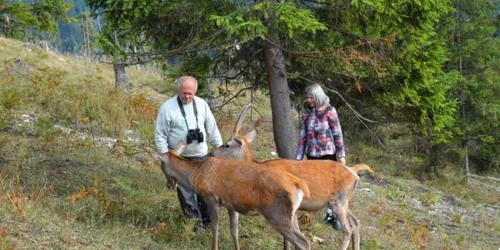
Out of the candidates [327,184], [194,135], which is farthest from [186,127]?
[327,184]

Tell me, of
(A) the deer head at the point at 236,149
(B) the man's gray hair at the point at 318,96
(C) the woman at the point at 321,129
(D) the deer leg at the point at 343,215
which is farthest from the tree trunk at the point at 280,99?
(D) the deer leg at the point at 343,215

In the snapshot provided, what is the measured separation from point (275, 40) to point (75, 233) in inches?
166

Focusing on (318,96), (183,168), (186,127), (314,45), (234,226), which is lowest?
(234,226)

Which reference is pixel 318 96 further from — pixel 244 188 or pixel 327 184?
pixel 244 188

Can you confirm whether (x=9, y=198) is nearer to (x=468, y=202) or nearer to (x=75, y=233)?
(x=75, y=233)

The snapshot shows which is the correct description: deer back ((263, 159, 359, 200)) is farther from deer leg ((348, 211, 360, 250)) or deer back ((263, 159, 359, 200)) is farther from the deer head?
the deer head

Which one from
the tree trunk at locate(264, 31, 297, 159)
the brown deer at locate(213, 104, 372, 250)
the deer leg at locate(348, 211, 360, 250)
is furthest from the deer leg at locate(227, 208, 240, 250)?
the tree trunk at locate(264, 31, 297, 159)

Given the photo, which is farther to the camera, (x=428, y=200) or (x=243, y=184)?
(x=428, y=200)

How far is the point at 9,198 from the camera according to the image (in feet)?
20.9

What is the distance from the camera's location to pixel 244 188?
6449mm

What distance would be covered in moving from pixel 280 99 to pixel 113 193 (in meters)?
2.85

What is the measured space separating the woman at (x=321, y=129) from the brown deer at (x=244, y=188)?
1544 millimetres

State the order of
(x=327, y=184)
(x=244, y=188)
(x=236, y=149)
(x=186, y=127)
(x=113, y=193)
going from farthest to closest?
(x=113, y=193)
(x=236, y=149)
(x=186, y=127)
(x=327, y=184)
(x=244, y=188)

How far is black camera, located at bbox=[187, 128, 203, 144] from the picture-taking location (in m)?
7.41
